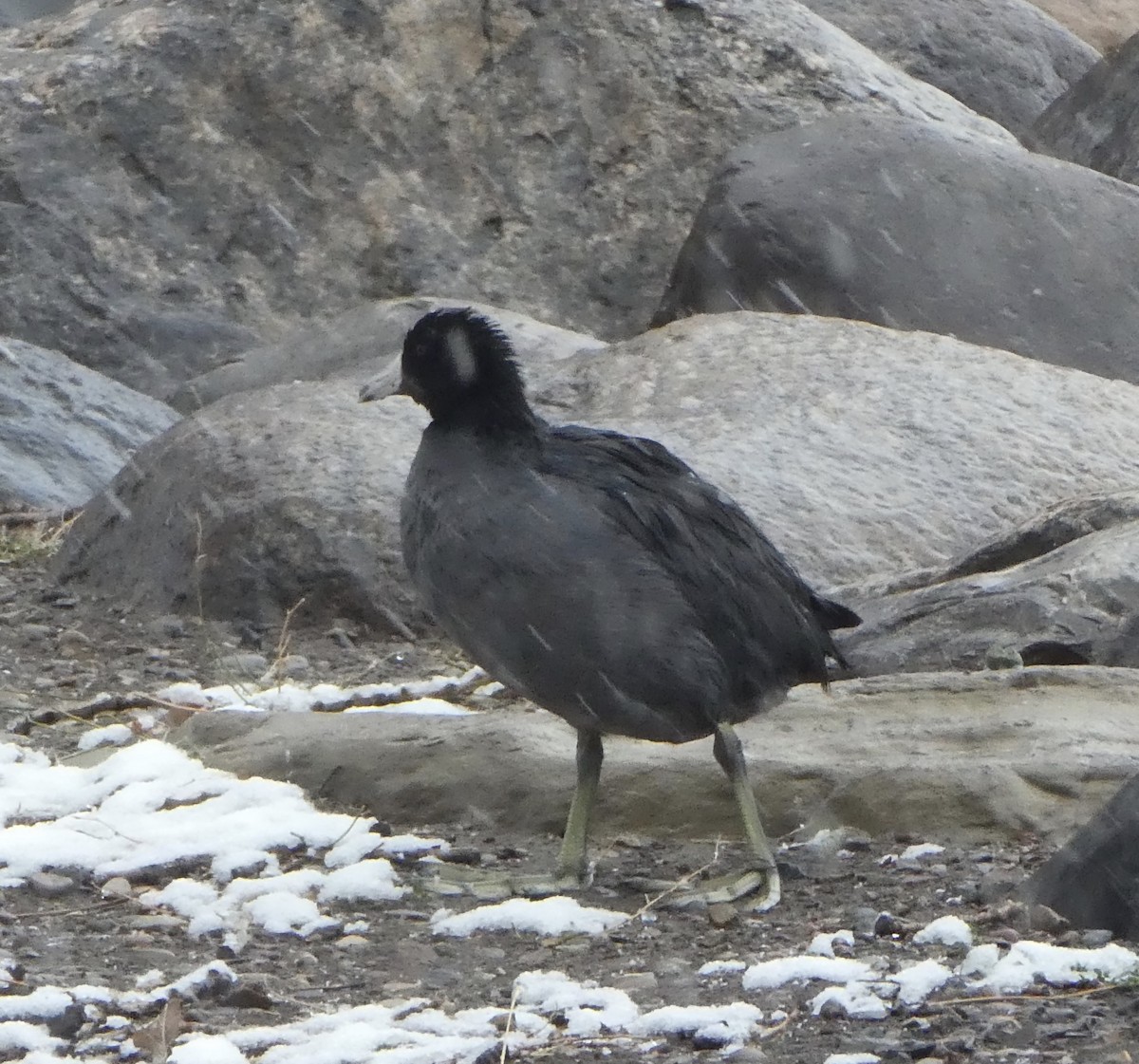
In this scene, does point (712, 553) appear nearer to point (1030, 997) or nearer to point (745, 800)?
point (745, 800)

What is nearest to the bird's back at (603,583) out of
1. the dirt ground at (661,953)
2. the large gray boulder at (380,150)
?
the dirt ground at (661,953)

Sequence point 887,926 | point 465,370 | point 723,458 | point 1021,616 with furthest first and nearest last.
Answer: point 723,458 → point 1021,616 → point 465,370 → point 887,926

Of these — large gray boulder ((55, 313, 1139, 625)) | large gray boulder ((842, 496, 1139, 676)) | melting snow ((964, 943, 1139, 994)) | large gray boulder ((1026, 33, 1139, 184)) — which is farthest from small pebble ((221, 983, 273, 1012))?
large gray boulder ((1026, 33, 1139, 184))

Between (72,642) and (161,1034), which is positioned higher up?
(161,1034)

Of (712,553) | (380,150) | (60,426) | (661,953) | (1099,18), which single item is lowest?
(60,426)

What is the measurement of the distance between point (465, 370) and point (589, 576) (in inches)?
28.9

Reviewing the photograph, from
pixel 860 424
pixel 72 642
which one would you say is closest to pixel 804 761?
pixel 860 424

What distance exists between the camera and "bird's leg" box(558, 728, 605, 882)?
520cm

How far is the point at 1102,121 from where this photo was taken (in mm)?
13891

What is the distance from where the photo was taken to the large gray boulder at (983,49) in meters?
15.9

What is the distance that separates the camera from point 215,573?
829 cm

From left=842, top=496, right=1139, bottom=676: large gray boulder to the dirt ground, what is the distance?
4.33 ft

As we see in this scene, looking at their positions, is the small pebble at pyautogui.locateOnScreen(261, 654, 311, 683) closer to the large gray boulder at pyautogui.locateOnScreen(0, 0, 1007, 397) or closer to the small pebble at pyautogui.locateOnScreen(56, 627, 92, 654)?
the small pebble at pyautogui.locateOnScreen(56, 627, 92, 654)

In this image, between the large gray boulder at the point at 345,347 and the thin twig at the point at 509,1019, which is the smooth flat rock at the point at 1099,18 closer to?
the large gray boulder at the point at 345,347
